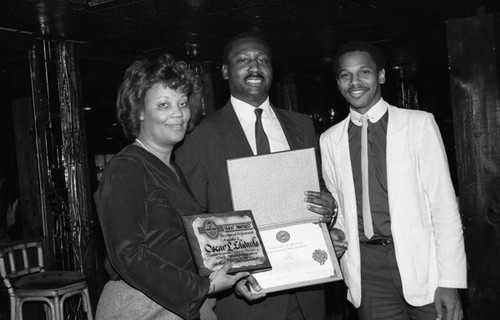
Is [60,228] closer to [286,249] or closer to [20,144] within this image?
[20,144]

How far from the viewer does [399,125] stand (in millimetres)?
2414

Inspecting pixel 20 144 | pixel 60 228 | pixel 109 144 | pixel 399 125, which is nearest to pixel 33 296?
pixel 60 228

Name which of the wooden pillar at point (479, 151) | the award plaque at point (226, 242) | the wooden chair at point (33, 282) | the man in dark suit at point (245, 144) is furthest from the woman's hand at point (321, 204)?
the wooden pillar at point (479, 151)

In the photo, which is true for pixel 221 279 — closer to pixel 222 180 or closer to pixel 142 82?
pixel 222 180

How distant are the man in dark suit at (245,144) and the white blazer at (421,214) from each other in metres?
0.30

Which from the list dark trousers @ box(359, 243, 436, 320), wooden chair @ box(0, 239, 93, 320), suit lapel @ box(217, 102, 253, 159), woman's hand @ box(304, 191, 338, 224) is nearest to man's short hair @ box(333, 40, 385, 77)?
suit lapel @ box(217, 102, 253, 159)

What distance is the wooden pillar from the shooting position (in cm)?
421

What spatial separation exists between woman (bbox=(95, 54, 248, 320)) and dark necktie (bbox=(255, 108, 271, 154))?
454 mm

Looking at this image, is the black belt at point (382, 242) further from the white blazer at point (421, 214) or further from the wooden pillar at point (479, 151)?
the wooden pillar at point (479, 151)

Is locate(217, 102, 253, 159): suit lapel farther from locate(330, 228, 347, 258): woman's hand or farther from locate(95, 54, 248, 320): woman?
locate(330, 228, 347, 258): woman's hand

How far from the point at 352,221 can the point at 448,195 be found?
40cm

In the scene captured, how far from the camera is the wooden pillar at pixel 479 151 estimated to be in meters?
4.21

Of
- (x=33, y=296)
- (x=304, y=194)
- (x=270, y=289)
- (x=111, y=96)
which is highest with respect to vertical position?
(x=111, y=96)

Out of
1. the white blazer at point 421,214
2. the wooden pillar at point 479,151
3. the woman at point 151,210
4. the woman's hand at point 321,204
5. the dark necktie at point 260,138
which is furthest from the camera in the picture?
the wooden pillar at point 479,151
